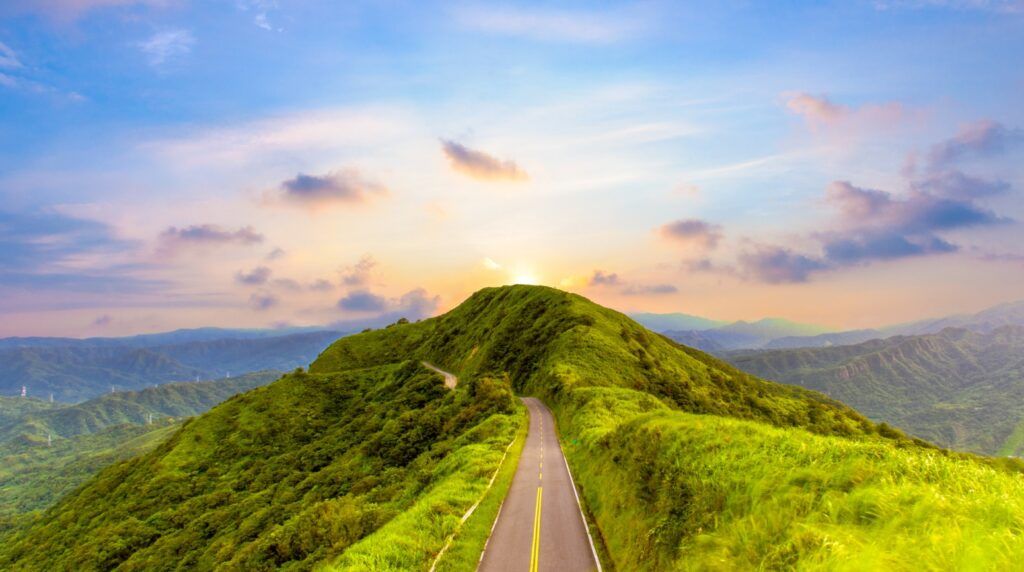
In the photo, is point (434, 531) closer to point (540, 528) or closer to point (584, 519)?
point (540, 528)

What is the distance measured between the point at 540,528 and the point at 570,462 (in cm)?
1467

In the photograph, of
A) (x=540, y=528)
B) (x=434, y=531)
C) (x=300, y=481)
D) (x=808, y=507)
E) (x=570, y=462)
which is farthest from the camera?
(x=300, y=481)

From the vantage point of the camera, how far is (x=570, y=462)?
39.9 metres

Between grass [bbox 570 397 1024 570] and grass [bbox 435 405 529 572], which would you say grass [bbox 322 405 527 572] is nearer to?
grass [bbox 435 405 529 572]

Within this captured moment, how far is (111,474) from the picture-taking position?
110 m

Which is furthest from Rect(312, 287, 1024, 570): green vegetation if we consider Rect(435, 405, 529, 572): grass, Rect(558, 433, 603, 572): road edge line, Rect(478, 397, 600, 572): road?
Rect(435, 405, 529, 572): grass

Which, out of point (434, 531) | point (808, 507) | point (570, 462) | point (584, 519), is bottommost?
point (570, 462)

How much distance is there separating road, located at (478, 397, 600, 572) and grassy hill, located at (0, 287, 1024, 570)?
4.53 feet

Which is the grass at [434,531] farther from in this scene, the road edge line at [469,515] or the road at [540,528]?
the road at [540,528]

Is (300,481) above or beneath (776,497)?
beneath

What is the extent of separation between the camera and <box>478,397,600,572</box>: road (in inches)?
855

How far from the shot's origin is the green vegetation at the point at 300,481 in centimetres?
3078

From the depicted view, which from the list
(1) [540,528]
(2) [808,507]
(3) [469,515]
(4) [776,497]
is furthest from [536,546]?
Answer: (2) [808,507]

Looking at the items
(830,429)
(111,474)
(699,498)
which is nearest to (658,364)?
(830,429)
